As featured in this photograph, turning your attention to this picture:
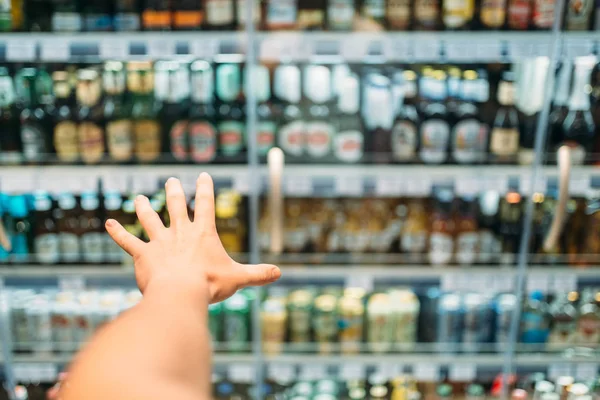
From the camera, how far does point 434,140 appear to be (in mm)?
2391

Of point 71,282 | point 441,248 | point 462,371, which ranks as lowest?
point 462,371

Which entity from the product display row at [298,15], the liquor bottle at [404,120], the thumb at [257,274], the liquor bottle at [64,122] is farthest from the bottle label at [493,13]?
the thumb at [257,274]

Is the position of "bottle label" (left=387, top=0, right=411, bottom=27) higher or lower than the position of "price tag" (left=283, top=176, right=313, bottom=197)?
higher

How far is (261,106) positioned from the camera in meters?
2.43

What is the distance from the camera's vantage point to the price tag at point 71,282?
2445mm

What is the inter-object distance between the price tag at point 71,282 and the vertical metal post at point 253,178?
694 mm

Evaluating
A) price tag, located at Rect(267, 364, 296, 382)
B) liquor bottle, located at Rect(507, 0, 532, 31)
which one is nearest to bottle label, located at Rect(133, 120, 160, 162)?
price tag, located at Rect(267, 364, 296, 382)

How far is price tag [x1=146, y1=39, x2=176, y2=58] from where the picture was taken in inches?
84.4

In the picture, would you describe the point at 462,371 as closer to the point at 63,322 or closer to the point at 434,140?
the point at 434,140

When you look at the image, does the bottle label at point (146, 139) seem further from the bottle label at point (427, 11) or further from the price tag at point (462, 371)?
the price tag at point (462, 371)

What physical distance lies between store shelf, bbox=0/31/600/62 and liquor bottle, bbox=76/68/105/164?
7.4 inches

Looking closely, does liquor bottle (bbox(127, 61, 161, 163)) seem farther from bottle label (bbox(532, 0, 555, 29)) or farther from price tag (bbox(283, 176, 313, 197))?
bottle label (bbox(532, 0, 555, 29))

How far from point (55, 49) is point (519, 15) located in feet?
5.47

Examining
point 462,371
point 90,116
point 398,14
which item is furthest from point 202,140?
point 462,371
